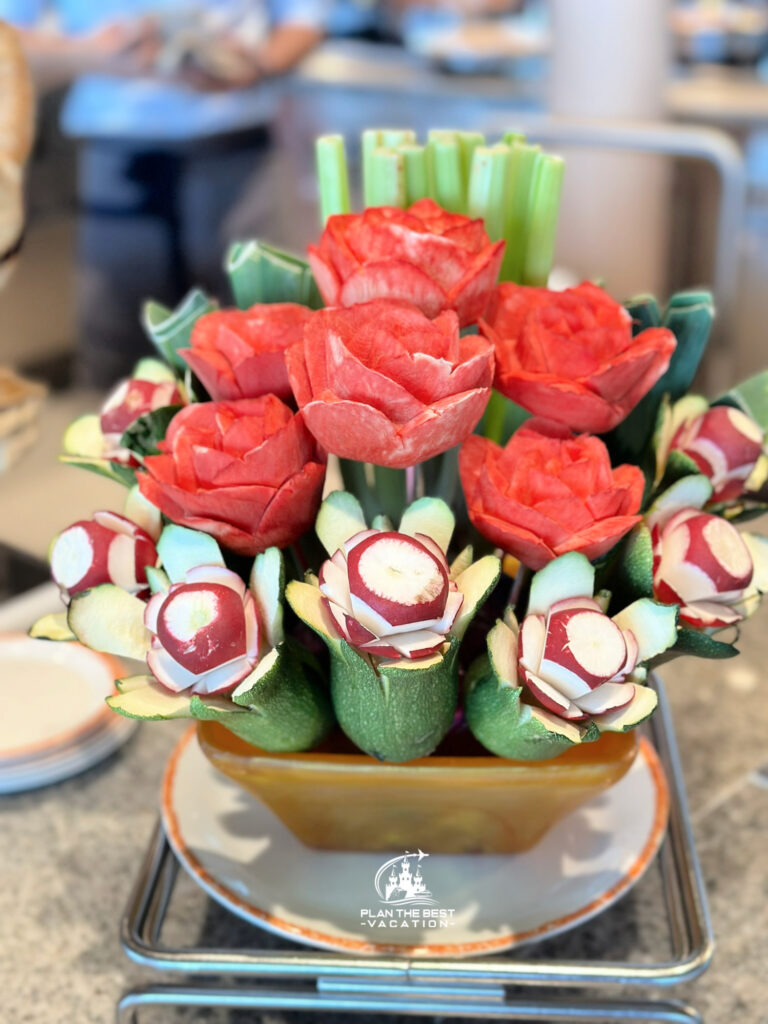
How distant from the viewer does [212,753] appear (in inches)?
16.3

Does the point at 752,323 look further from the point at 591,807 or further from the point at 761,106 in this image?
the point at 591,807

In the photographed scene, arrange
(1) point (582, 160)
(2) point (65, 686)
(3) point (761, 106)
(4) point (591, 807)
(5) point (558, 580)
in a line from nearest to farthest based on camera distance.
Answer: (5) point (558, 580) → (4) point (591, 807) → (2) point (65, 686) → (1) point (582, 160) → (3) point (761, 106)

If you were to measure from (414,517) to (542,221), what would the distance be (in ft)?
0.50

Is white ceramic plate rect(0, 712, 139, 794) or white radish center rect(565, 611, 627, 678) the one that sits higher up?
white radish center rect(565, 611, 627, 678)

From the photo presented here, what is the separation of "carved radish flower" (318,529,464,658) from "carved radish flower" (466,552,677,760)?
0.03m

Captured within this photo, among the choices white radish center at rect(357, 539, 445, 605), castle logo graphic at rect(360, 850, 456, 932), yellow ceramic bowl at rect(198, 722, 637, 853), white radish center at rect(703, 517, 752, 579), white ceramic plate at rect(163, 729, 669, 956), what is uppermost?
white radish center at rect(357, 539, 445, 605)

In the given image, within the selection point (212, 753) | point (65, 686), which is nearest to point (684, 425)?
point (212, 753)

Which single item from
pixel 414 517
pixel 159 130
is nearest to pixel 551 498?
pixel 414 517

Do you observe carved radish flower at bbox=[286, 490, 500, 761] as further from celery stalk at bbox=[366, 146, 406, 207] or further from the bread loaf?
the bread loaf

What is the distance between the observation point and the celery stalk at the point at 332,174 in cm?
44

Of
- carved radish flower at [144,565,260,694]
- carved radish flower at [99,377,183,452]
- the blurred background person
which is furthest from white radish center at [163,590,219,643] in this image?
the blurred background person

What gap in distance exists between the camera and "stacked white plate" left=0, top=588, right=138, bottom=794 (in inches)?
21.7

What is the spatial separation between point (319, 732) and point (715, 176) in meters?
2.81

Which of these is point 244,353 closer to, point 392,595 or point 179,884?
point 392,595
